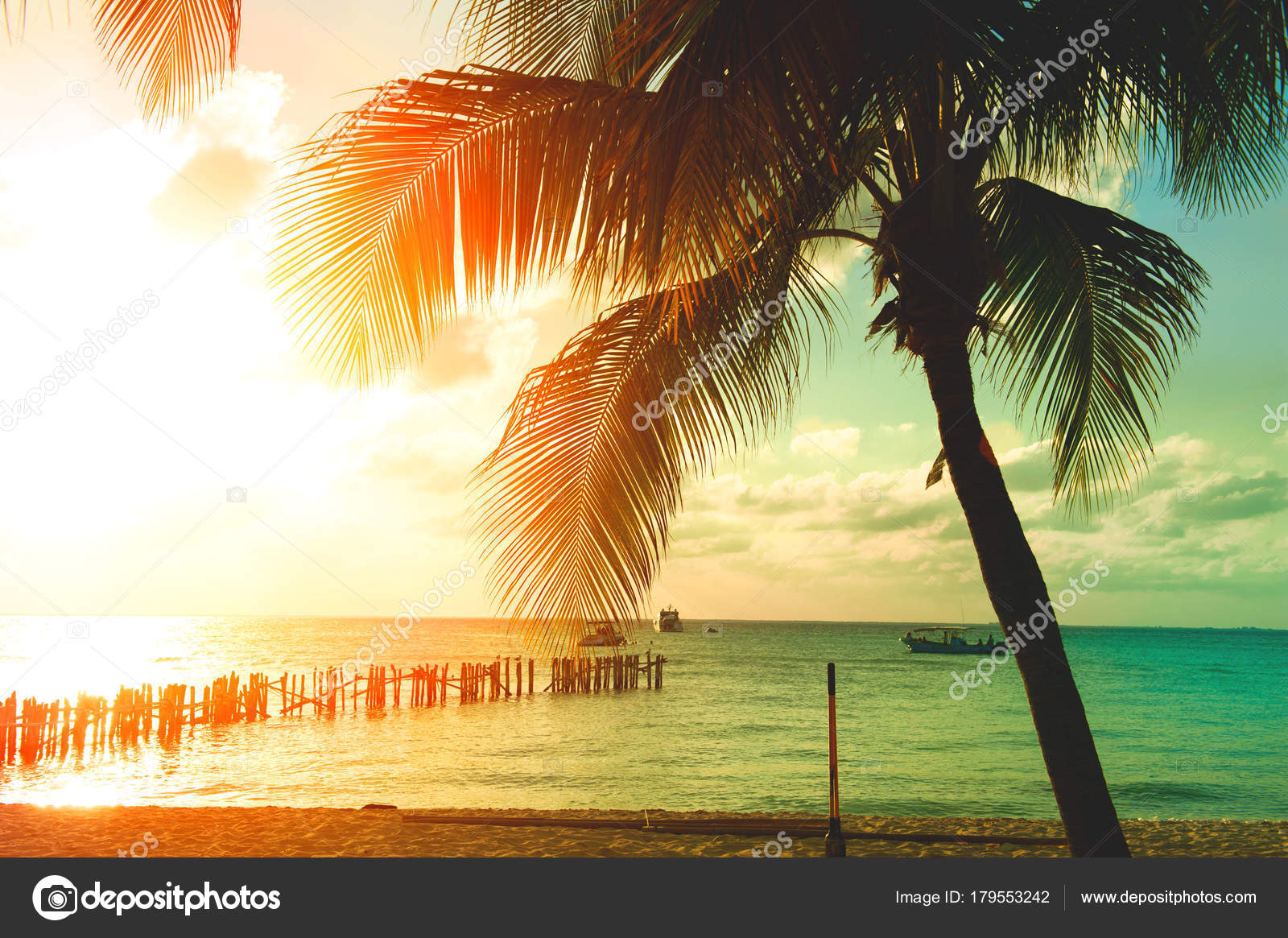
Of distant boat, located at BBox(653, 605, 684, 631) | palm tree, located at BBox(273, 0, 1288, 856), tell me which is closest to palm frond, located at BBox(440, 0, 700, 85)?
palm tree, located at BBox(273, 0, 1288, 856)

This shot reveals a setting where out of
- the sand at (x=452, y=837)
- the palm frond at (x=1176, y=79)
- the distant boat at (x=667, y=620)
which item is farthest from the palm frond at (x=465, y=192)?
the distant boat at (x=667, y=620)

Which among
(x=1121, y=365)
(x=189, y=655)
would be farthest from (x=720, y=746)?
(x=189, y=655)

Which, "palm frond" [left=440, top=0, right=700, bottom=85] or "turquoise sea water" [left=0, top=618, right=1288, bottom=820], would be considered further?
"turquoise sea water" [left=0, top=618, right=1288, bottom=820]

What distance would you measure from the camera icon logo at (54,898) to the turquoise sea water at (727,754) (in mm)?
13499

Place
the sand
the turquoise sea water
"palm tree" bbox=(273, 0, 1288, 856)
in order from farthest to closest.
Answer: the turquoise sea water < the sand < "palm tree" bbox=(273, 0, 1288, 856)

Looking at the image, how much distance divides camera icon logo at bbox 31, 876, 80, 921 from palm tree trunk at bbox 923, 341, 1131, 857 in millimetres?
4485

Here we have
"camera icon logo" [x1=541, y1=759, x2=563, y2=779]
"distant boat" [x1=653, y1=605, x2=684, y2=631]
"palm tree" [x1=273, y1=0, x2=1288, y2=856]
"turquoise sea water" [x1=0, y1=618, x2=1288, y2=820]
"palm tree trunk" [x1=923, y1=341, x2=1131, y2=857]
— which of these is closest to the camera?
"palm tree" [x1=273, y1=0, x2=1288, y2=856]

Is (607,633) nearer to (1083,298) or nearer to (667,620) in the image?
(1083,298)

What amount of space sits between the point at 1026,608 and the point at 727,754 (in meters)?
21.5

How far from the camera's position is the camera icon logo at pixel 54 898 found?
357 cm

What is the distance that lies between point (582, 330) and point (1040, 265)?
328cm

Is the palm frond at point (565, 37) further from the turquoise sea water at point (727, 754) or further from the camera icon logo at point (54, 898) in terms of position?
the turquoise sea water at point (727, 754)

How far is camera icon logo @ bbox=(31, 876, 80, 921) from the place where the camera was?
357 cm

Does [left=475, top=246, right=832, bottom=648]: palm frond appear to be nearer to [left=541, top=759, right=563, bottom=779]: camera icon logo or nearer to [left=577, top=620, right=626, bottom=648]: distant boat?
[left=577, top=620, right=626, bottom=648]: distant boat
